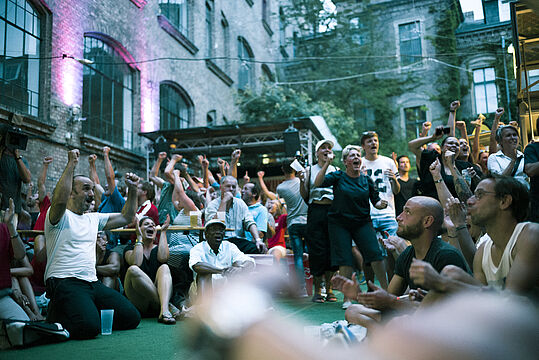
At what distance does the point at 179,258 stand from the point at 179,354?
95.2 inches

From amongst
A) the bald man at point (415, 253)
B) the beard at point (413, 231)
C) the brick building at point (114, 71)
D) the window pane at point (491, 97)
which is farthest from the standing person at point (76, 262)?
the window pane at point (491, 97)

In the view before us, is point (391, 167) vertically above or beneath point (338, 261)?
above

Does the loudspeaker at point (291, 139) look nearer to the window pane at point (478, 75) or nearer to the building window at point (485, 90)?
the building window at point (485, 90)

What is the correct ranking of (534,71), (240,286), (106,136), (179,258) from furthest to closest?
(106,136)
(534,71)
(179,258)
(240,286)

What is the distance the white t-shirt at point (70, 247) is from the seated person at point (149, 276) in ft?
2.69

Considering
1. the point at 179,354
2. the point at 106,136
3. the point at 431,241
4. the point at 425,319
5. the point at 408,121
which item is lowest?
the point at 179,354

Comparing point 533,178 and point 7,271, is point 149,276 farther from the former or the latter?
point 533,178

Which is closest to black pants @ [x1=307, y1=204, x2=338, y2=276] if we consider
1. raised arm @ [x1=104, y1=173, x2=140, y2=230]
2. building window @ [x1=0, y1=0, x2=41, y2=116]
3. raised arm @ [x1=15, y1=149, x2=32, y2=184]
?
raised arm @ [x1=104, y1=173, x2=140, y2=230]

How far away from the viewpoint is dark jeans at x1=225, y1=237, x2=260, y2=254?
6.57 metres

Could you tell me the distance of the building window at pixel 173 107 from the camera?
18.0 meters

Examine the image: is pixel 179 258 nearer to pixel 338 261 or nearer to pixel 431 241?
pixel 338 261

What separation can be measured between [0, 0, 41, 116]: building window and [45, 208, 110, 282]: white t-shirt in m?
7.69

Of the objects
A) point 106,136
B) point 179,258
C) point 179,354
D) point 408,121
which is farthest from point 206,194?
point 408,121

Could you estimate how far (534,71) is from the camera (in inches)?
393
